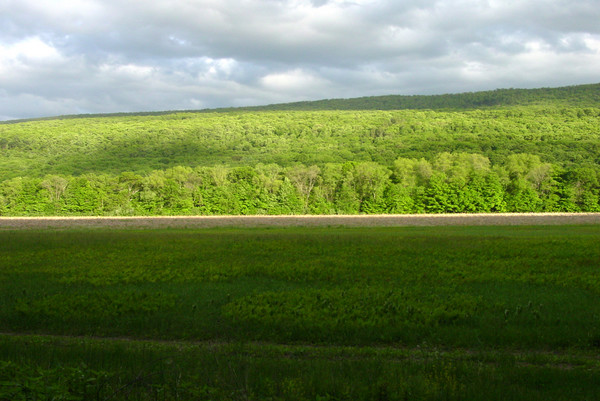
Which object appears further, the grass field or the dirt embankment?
the dirt embankment

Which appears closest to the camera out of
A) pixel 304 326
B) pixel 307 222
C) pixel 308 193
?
pixel 304 326

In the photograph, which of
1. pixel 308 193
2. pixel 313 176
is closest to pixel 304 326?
pixel 308 193

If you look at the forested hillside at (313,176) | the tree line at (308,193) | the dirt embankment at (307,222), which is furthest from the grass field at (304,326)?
the forested hillside at (313,176)

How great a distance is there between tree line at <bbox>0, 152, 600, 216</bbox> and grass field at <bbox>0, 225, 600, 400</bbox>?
69.6 meters

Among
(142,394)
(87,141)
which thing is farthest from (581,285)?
(87,141)

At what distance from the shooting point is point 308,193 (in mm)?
102375

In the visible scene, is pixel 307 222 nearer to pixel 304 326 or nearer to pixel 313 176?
pixel 313 176

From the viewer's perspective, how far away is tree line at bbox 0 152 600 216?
313 ft

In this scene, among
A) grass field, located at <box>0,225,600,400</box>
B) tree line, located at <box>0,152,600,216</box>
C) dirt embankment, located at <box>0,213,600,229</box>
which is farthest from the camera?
tree line, located at <box>0,152,600,216</box>

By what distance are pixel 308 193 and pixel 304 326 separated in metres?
90.0

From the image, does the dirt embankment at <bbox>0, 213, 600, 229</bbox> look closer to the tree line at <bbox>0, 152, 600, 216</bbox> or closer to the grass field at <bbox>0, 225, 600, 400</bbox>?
the tree line at <bbox>0, 152, 600, 216</bbox>

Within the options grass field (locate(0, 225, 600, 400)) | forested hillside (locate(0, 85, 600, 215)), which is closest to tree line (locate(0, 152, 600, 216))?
forested hillside (locate(0, 85, 600, 215))

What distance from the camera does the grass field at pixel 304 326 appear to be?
7.77m

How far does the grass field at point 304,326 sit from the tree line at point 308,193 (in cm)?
6960
